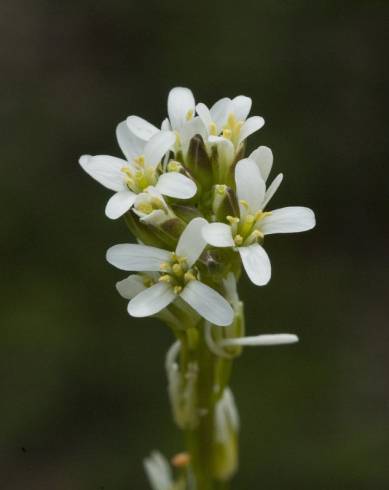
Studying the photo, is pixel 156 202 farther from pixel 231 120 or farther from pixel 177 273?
pixel 231 120

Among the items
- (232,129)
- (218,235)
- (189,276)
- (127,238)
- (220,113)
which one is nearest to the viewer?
(218,235)

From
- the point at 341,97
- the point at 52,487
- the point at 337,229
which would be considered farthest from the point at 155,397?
the point at 341,97

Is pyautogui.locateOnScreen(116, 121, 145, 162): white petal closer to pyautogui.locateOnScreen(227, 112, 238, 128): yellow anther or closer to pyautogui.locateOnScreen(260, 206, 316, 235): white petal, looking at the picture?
pyautogui.locateOnScreen(227, 112, 238, 128): yellow anther

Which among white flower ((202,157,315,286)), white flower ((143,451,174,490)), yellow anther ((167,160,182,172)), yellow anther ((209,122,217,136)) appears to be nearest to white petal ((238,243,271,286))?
white flower ((202,157,315,286))

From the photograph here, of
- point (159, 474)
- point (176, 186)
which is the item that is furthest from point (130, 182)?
point (159, 474)

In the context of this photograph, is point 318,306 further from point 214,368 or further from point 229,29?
point 214,368

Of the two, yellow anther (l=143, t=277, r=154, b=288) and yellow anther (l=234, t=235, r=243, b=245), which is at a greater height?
yellow anther (l=234, t=235, r=243, b=245)
